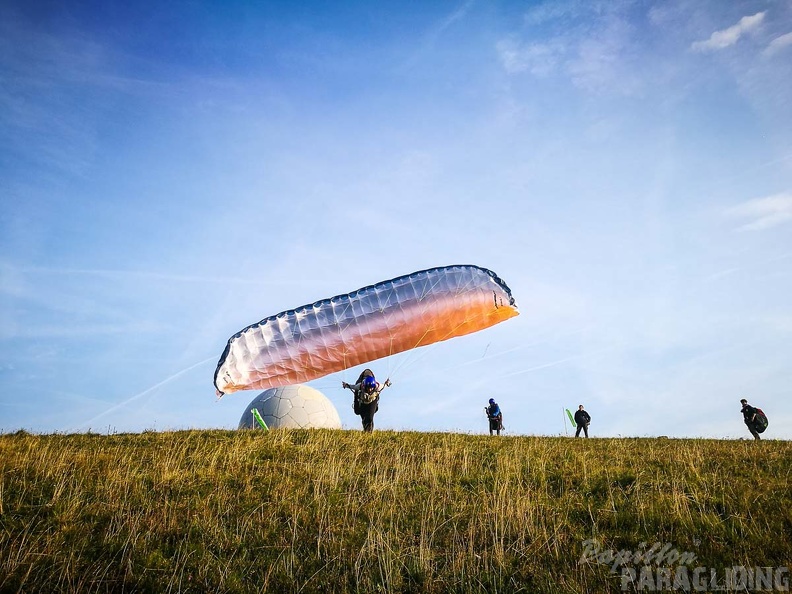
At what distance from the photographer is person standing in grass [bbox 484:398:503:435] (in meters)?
23.9

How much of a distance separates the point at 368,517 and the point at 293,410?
11.4m

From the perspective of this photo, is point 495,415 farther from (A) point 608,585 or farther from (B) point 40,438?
(A) point 608,585

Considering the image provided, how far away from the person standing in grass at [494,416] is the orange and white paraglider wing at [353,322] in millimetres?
8124

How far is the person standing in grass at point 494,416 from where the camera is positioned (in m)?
23.9

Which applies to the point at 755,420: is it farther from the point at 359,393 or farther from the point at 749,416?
the point at 359,393

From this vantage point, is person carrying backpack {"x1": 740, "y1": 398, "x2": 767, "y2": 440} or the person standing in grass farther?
the person standing in grass

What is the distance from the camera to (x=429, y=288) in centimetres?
1686

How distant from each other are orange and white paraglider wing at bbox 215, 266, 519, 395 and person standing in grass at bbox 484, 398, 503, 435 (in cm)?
812

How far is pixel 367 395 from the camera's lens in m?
17.2

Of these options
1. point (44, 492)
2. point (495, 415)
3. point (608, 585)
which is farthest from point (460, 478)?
point (495, 415)

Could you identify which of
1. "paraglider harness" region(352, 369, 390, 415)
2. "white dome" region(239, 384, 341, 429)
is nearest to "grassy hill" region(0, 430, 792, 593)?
"paraglider harness" region(352, 369, 390, 415)

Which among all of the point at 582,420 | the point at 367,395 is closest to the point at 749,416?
the point at 582,420

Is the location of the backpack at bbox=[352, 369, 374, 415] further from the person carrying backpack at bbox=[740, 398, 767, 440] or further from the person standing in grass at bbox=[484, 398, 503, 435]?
the person carrying backpack at bbox=[740, 398, 767, 440]

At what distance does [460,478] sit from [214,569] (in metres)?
4.91
